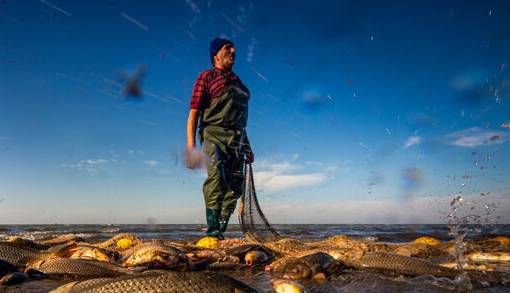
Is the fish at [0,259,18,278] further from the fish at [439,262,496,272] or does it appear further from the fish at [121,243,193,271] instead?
the fish at [439,262,496,272]

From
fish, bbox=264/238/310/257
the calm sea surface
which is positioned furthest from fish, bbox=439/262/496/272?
the calm sea surface

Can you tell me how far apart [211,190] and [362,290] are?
3.55 meters

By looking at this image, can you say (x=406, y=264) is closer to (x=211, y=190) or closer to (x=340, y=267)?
(x=340, y=267)

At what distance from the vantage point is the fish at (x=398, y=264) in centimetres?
321

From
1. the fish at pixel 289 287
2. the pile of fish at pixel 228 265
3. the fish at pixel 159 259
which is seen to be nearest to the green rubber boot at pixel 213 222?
the pile of fish at pixel 228 265

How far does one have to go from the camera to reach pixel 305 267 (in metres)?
3.20

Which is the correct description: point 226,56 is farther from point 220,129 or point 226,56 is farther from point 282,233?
point 282,233

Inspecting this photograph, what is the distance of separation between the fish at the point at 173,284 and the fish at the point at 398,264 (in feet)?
6.30

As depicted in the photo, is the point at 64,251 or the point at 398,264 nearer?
the point at 398,264

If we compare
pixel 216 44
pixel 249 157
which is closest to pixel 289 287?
pixel 249 157

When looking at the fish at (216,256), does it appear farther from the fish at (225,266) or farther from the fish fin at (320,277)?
the fish fin at (320,277)

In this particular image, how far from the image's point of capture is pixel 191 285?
204cm

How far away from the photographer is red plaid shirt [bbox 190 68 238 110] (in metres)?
5.94

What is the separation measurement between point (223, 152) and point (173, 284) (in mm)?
4017
